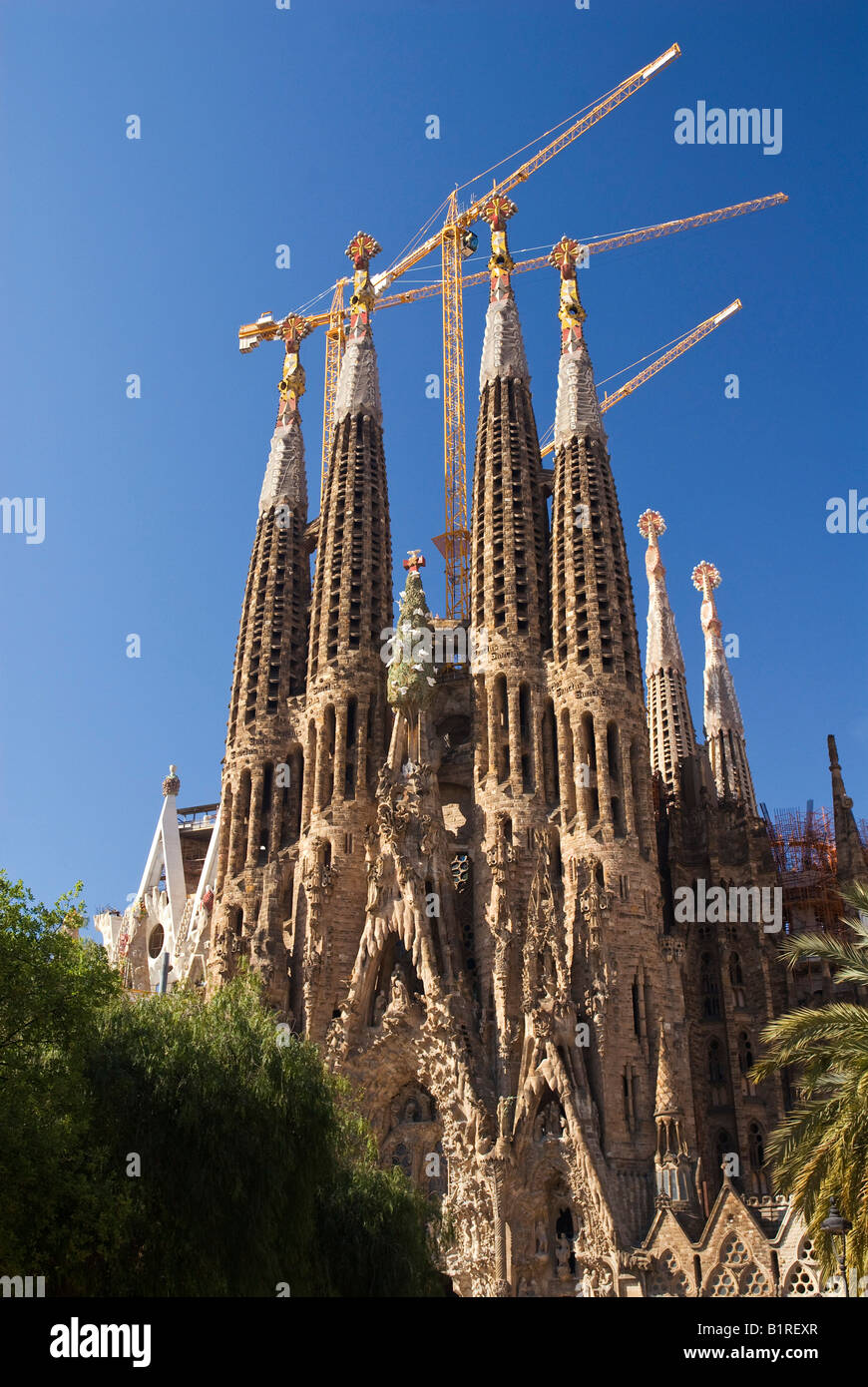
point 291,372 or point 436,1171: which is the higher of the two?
point 291,372

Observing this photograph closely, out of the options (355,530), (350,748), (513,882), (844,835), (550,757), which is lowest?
(513,882)

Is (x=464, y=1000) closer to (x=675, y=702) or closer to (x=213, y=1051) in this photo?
(x=213, y=1051)

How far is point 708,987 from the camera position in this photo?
155ft

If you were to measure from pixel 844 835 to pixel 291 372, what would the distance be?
30442 millimetres

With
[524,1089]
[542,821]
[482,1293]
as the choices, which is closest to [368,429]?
[542,821]

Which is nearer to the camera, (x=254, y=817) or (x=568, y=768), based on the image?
(x=568, y=768)

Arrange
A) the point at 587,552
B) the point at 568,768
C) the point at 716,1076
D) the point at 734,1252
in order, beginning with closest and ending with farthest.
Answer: the point at 734,1252
the point at 568,768
the point at 716,1076
the point at 587,552

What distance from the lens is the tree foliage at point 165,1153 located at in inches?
812

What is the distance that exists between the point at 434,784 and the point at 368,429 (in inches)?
668

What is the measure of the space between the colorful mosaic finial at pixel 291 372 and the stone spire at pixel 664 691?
68.9 ft

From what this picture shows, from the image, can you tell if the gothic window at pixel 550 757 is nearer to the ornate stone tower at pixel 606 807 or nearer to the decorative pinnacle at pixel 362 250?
the ornate stone tower at pixel 606 807

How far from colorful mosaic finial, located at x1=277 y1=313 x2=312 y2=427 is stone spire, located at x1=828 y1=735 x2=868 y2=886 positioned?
26686 millimetres

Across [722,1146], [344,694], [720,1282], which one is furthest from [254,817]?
[720,1282]

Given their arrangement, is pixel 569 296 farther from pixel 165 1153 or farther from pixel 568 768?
pixel 165 1153
